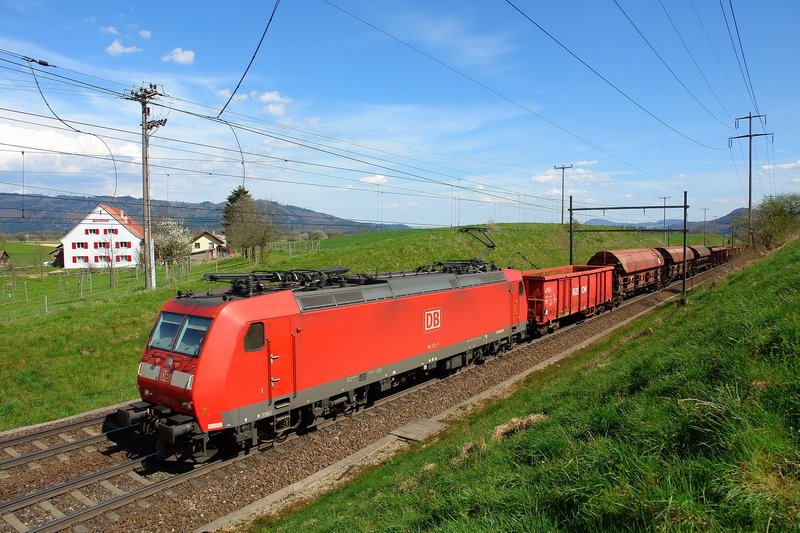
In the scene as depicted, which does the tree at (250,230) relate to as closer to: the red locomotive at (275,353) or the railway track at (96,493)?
the red locomotive at (275,353)

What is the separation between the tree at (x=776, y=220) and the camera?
45062 mm

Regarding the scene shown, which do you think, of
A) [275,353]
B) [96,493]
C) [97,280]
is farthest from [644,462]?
[97,280]

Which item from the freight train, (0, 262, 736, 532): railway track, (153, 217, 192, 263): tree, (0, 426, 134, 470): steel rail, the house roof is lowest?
(0, 262, 736, 532): railway track

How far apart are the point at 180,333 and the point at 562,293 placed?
57.2 feet

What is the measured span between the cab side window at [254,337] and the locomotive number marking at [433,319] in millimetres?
5765

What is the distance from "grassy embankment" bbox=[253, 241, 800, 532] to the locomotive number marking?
6.10m

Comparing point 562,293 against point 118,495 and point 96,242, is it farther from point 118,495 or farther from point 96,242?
point 96,242

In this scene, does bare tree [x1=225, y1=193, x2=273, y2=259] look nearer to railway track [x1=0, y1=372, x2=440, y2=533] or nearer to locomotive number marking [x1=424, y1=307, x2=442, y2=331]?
locomotive number marking [x1=424, y1=307, x2=442, y2=331]

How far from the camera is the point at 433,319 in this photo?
1460 cm

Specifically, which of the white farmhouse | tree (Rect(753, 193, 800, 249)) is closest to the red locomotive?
tree (Rect(753, 193, 800, 249))

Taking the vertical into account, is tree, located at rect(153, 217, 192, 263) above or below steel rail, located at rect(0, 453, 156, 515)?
above

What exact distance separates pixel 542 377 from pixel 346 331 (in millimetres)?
7222

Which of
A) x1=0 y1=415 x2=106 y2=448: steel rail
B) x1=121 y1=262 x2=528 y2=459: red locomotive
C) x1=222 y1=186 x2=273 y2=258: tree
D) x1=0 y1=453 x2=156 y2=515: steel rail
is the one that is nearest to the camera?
x1=0 y1=453 x2=156 y2=515: steel rail

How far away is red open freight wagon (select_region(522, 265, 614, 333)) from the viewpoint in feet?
68.5
